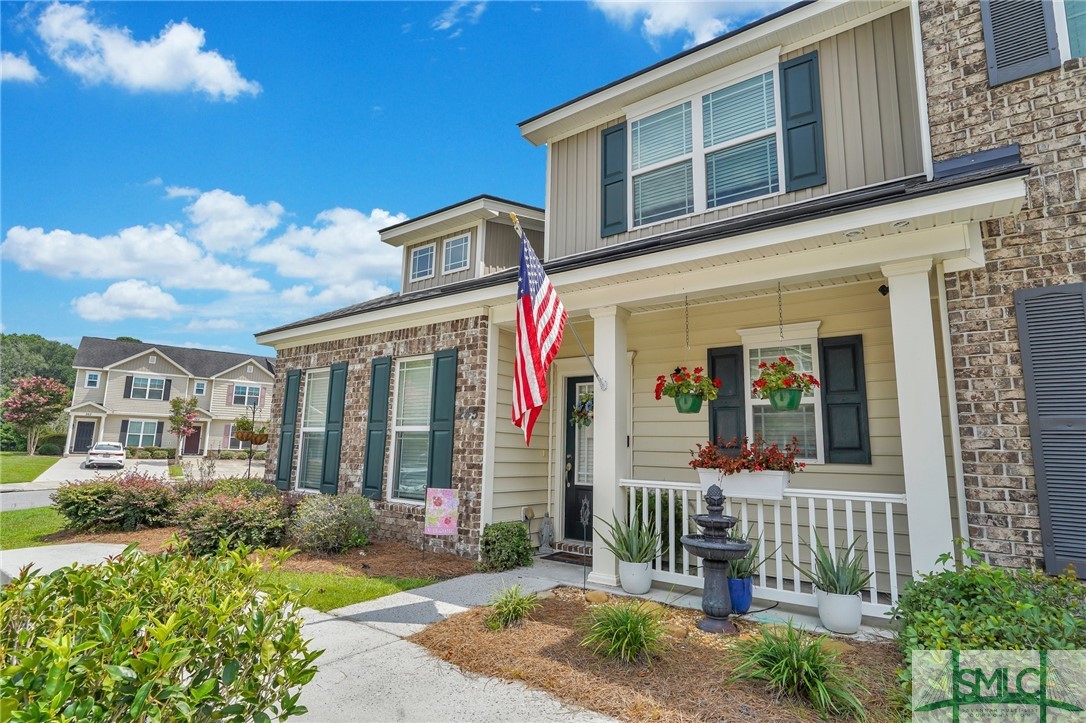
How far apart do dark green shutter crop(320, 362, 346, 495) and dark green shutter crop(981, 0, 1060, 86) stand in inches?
349

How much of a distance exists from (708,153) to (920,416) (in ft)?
12.2

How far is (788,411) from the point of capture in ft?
19.1

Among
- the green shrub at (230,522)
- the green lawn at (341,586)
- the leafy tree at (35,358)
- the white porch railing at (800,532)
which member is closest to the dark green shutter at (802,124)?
the white porch railing at (800,532)

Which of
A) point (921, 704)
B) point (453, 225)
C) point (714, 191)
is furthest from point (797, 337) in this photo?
point (453, 225)

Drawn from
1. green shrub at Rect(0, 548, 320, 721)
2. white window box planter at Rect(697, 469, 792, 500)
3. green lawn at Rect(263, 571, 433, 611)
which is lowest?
green lawn at Rect(263, 571, 433, 611)

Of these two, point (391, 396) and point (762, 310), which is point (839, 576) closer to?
point (762, 310)

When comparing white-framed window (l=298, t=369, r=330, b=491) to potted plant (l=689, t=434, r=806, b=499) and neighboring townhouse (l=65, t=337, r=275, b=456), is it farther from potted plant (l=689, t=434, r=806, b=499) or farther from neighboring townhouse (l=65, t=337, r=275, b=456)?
neighboring townhouse (l=65, t=337, r=275, b=456)

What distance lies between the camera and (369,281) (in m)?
56.9

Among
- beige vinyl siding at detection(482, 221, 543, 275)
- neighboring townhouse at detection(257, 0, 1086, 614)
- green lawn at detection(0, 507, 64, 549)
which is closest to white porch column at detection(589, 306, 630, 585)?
neighboring townhouse at detection(257, 0, 1086, 614)

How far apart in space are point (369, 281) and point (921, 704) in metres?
59.1

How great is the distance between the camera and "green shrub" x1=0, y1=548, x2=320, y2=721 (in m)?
→ 1.47

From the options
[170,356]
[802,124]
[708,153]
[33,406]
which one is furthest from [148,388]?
[802,124]

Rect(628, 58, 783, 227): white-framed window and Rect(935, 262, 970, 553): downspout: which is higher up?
Rect(628, 58, 783, 227): white-framed window

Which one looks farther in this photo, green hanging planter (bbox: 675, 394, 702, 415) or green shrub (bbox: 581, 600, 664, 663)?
green hanging planter (bbox: 675, 394, 702, 415)
